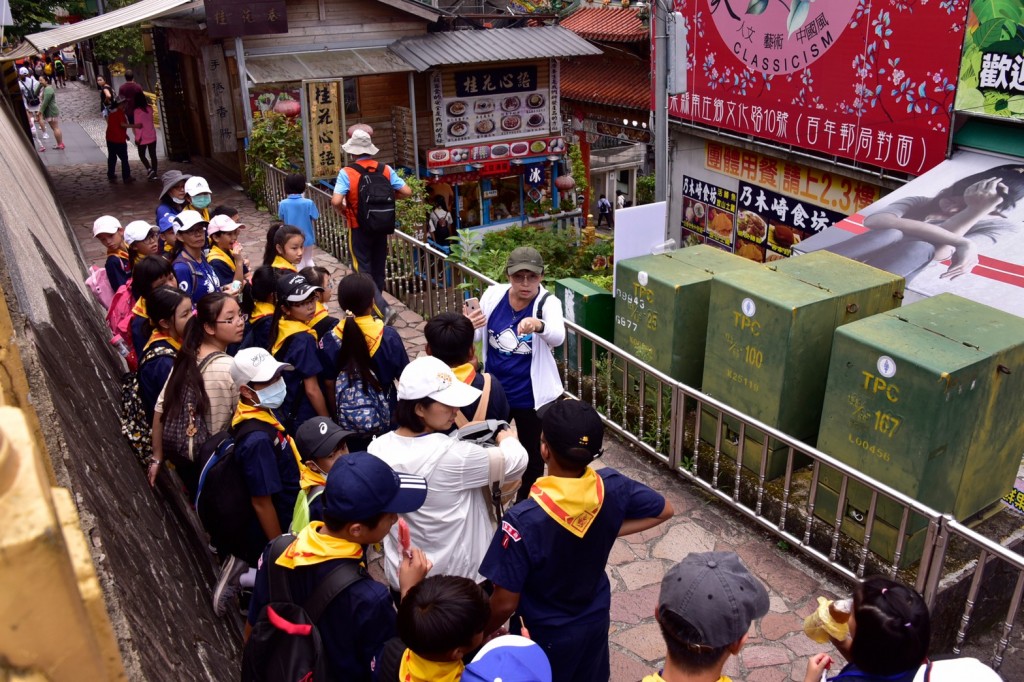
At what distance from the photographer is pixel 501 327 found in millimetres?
5059

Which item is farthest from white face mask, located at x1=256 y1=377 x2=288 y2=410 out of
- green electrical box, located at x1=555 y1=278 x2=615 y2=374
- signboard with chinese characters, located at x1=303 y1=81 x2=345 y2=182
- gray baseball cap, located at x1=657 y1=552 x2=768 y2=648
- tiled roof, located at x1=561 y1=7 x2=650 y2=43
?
tiled roof, located at x1=561 y1=7 x2=650 y2=43

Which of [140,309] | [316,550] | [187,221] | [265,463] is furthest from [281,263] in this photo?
[316,550]

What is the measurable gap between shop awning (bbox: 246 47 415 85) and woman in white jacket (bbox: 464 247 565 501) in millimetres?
12179

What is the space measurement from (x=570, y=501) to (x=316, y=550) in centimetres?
94

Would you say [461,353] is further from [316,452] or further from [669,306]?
[669,306]

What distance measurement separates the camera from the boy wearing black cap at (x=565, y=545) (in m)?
2.93

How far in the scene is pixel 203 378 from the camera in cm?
420

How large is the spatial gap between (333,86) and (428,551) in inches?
455

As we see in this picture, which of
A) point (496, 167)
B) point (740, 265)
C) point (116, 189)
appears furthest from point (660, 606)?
point (496, 167)

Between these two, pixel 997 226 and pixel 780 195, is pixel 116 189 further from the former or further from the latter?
pixel 997 226

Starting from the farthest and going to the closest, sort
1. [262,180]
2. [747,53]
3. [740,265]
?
[262,180] < [747,53] < [740,265]

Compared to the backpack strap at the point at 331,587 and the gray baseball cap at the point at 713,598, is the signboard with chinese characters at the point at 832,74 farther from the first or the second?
the backpack strap at the point at 331,587

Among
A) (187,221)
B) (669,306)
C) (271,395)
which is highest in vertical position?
(187,221)

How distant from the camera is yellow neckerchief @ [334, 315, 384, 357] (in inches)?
187
